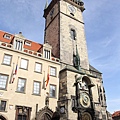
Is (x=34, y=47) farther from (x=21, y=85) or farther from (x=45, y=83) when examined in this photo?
(x=21, y=85)

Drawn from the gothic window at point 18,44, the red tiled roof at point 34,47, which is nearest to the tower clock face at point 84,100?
the red tiled roof at point 34,47

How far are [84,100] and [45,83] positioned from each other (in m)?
5.86

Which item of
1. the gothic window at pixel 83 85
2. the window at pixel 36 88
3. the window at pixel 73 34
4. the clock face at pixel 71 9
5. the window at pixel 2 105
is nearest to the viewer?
the window at pixel 2 105

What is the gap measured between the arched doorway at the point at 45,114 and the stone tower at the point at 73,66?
4.56ft

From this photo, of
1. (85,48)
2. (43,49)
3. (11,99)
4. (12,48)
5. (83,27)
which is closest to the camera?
(11,99)

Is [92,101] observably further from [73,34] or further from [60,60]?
[73,34]

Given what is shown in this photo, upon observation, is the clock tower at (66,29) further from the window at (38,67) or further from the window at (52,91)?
the window at (52,91)

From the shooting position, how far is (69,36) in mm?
27516

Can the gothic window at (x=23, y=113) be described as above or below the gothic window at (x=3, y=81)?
below

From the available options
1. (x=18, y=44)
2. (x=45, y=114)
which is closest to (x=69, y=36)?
(x=18, y=44)

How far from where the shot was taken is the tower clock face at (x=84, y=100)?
20.3 m

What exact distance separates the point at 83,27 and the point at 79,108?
18009mm

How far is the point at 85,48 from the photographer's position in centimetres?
2872

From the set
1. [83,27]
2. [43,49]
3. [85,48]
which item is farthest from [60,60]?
[83,27]
